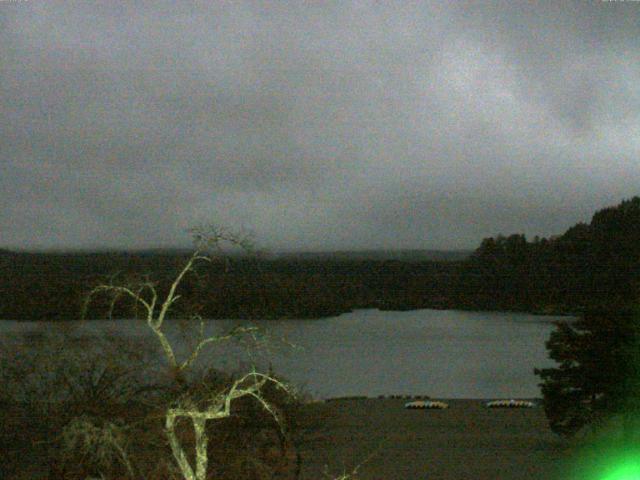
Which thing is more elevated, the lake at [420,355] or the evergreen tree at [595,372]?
the evergreen tree at [595,372]

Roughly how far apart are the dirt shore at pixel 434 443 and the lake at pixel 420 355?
10.4ft

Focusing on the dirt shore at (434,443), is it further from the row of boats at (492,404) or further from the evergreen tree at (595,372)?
the evergreen tree at (595,372)

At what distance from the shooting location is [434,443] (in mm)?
19016

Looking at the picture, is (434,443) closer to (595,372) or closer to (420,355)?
(595,372)

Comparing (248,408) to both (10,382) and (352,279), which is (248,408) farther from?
(352,279)

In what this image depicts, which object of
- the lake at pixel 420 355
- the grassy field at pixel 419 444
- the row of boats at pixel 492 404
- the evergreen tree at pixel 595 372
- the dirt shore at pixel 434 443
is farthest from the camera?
the lake at pixel 420 355

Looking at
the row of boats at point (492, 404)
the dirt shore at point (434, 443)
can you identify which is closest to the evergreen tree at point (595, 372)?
the dirt shore at point (434, 443)

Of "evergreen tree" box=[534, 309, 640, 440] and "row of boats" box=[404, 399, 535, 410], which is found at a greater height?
"evergreen tree" box=[534, 309, 640, 440]

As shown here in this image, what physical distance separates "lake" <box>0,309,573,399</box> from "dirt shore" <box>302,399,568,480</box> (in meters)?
3.16

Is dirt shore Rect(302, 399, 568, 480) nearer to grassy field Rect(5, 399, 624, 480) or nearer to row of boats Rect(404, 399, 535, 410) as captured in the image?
grassy field Rect(5, 399, 624, 480)

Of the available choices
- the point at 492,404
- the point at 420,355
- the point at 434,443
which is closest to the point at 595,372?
the point at 434,443

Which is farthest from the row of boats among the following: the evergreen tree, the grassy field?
the evergreen tree

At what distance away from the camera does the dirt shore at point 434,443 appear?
1541 centimetres

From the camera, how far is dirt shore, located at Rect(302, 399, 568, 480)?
15.4 m
